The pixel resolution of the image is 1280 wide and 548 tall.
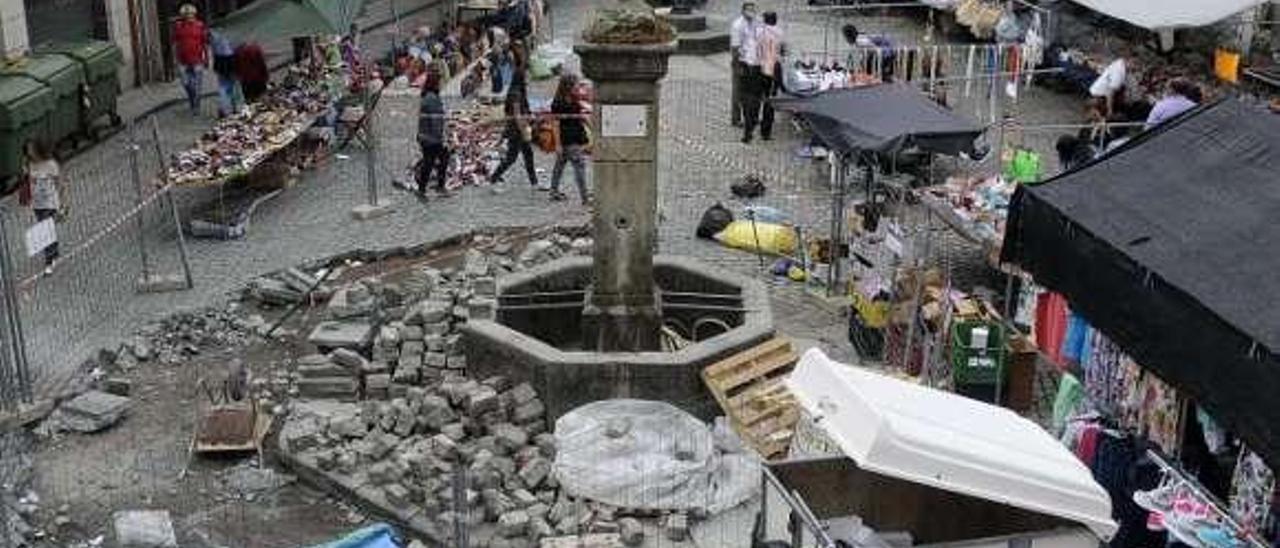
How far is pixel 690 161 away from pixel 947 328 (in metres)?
7.92

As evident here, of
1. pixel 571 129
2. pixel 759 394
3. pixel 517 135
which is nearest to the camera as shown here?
pixel 759 394

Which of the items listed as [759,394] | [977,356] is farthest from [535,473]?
[977,356]

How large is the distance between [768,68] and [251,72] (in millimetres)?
7146

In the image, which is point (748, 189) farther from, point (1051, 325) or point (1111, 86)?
point (1051, 325)

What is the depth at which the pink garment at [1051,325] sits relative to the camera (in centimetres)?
1180

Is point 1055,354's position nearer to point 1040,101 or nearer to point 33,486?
point 33,486

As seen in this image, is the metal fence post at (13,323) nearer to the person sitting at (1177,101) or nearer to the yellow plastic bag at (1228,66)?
the person sitting at (1177,101)

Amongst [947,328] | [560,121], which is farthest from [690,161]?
[947,328]

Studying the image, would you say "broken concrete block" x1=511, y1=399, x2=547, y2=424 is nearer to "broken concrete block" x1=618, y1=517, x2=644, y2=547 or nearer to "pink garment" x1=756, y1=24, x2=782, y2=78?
"broken concrete block" x1=618, y1=517, x2=644, y2=547

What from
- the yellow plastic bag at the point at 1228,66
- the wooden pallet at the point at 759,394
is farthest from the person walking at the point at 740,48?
the wooden pallet at the point at 759,394

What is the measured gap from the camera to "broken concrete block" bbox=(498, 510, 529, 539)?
34.1 ft

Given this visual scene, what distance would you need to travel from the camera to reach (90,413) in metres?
12.3

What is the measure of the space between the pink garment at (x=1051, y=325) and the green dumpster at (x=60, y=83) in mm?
13005

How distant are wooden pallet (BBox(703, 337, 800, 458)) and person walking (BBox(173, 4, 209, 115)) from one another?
12.7 meters
